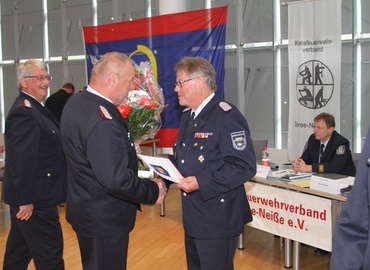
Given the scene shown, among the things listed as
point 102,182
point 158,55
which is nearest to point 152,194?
point 102,182

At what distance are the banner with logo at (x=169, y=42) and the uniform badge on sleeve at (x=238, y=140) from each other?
3975mm

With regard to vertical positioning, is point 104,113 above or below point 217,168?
above

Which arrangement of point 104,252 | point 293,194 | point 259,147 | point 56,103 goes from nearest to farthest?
point 104,252 < point 293,194 < point 259,147 < point 56,103

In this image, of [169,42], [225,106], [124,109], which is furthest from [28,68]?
[169,42]

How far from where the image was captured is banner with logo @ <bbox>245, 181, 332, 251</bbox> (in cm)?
Result: 320

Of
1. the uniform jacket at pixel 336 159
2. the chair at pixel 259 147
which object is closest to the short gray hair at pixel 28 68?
the uniform jacket at pixel 336 159

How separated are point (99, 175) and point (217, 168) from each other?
0.57 meters

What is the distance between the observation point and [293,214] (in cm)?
343

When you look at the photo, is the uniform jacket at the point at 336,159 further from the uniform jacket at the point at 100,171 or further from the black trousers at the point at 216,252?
the uniform jacket at the point at 100,171

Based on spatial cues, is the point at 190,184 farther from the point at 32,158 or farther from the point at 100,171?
the point at 32,158

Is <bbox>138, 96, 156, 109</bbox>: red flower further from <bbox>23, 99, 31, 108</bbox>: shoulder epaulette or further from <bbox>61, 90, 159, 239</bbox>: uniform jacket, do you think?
<bbox>23, 99, 31, 108</bbox>: shoulder epaulette

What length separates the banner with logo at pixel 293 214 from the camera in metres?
3.20

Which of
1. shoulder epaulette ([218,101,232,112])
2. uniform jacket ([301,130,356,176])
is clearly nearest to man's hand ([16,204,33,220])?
shoulder epaulette ([218,101,232,112])

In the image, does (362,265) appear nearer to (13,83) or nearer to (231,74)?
(231,74)
